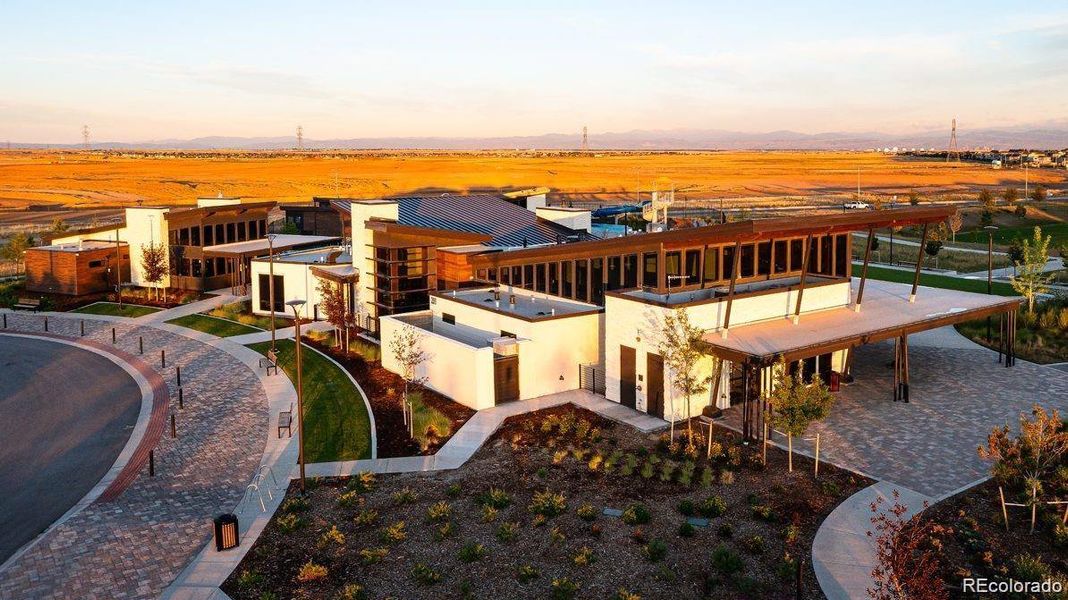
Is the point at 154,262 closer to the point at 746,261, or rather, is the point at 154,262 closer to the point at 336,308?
the point at 336,308

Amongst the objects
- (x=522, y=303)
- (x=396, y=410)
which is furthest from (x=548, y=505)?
(x=522, y=303)

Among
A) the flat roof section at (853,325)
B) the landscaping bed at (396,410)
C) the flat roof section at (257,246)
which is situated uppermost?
the flat roof section at (257,246)

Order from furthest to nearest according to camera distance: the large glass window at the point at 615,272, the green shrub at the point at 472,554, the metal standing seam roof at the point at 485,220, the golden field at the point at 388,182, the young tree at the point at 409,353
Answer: the golden field at the point at 388,182 → the metal standing seam roof at the point at 485,220 → the large glass window at the point at 615,272 → the young tree at the point at 409,353 → the green shrub at the point at 472,554

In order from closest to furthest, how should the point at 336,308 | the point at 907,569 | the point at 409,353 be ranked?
1. the point at 907,569
2. the point at 409,353
3. the point at 336,308

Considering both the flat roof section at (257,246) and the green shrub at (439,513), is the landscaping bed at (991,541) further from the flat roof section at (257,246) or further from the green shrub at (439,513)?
the flat roof section at (257,246)

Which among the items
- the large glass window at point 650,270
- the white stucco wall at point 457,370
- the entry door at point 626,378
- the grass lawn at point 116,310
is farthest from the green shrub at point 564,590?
the grass lawn at point 116,310

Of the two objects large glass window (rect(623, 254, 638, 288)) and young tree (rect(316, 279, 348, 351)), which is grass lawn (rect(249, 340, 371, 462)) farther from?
large glass window (rect(623, 254, 638, 288))

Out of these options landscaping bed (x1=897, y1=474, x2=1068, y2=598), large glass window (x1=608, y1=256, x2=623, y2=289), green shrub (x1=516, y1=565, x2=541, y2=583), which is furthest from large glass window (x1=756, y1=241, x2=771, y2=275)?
green shrub (x1=516, y1=565, x2=541, y2=583)

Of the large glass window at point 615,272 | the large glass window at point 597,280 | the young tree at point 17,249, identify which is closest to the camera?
the large glass window at point 615,272

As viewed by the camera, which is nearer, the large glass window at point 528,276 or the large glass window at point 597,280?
the large glass window at point 597,280
